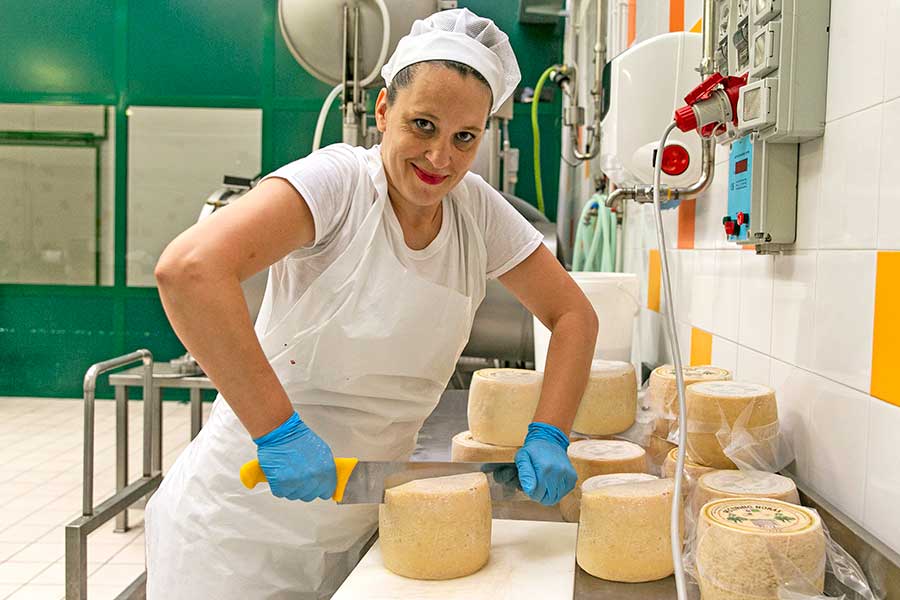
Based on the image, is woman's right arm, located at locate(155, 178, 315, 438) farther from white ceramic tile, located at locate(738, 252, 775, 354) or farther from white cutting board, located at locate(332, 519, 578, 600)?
white ceramic tile, located at locate(738, 252, 775, 354)

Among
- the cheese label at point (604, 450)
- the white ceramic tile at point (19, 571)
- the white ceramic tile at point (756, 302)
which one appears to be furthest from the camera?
the white ceramic tile at point (19, 571)

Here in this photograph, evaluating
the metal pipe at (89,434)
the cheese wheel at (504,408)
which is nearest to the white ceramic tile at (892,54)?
the cheese wheel at (504,408)

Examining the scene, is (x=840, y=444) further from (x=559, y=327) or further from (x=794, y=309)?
(x=559, y=327)

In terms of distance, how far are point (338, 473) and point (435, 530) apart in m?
0.17

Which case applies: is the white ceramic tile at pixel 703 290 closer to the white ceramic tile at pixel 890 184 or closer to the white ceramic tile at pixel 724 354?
the white ceramic tile at pixel 724 354

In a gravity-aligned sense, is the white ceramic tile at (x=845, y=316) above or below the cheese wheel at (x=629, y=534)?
above

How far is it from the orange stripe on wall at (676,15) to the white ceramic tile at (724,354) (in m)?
0.88

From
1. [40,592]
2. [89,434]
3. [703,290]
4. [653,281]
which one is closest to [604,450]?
[703,290]

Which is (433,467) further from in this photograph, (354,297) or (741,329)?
(741,329)

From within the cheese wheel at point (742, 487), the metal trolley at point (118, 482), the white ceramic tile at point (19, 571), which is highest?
the cheese wheel at point (742, 487)

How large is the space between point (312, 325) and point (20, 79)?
5.43 metres

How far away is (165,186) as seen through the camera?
5.64 m

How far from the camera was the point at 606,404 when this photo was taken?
154 cm

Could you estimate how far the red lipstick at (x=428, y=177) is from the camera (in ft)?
4.11
